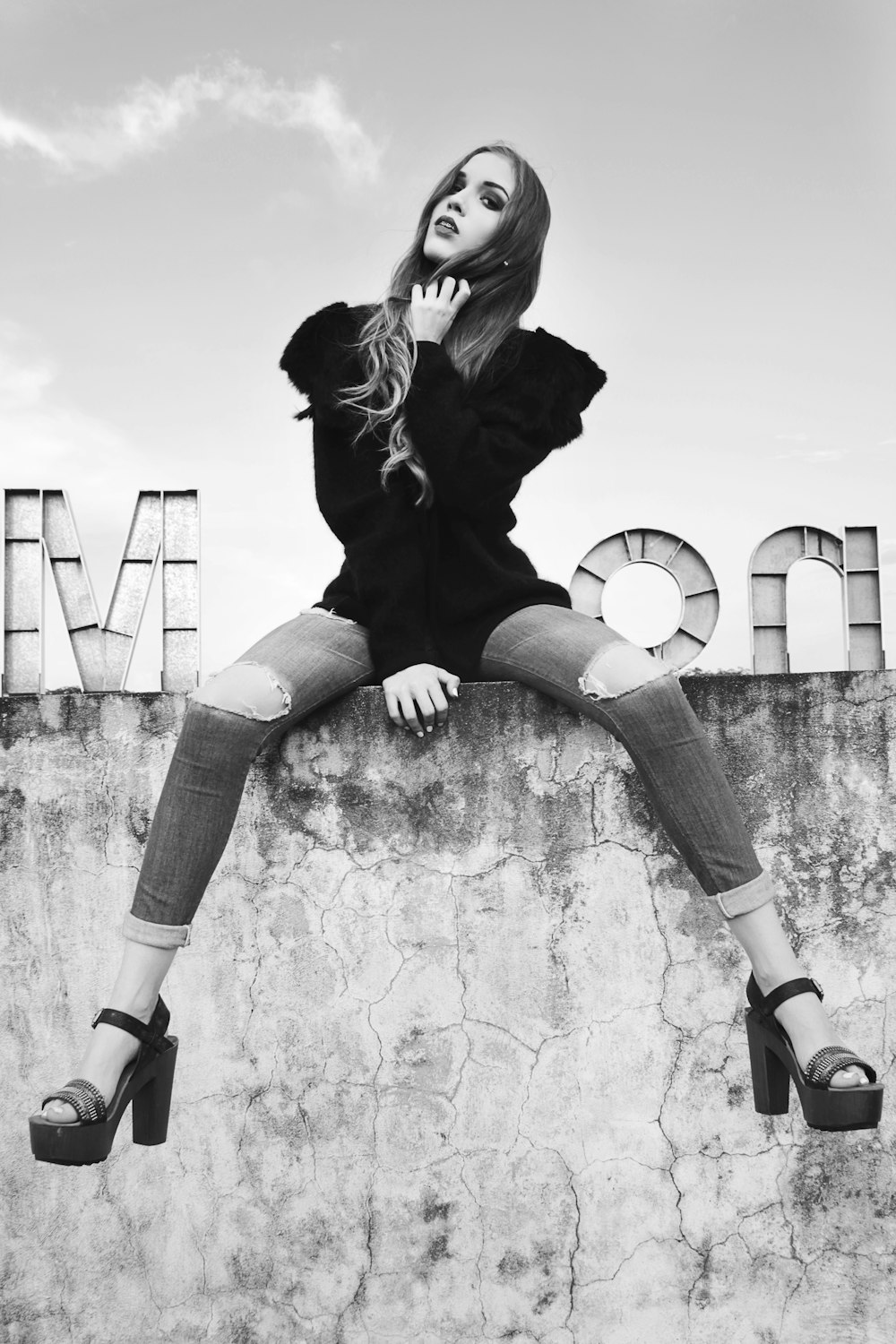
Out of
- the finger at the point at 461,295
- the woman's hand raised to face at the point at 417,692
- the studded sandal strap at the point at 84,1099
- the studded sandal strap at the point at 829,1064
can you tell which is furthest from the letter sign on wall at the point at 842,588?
the studded sandal strap at the point at 84,1099

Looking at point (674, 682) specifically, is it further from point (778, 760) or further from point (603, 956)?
point (603, 956)

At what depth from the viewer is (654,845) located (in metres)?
2.00

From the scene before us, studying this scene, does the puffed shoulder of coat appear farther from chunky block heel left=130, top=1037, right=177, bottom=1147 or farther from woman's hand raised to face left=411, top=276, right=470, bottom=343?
chunky block heel left=130, top=1037, right=177, bottom=1147

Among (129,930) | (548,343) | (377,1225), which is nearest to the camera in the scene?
(129,930)

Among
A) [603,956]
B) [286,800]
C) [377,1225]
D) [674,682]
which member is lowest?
[377,1225]

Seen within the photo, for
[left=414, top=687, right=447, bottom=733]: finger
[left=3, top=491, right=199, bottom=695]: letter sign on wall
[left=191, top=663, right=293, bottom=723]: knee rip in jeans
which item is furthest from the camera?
[left=3, top=491, right=199, bottom=695]: letter sign on wall

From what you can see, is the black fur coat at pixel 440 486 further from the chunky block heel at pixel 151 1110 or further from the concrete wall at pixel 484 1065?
the chunky block heel at pixel 151 1110

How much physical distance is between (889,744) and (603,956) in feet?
2.32

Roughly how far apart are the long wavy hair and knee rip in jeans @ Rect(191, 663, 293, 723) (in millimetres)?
437

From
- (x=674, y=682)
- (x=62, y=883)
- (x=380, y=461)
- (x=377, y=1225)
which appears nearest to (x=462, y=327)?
(x=380, y=461)

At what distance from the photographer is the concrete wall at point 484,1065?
1.96 m

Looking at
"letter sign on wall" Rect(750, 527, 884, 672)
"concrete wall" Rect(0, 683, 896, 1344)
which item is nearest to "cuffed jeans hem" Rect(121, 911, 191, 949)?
"concrete wall" Rect(0, 683, 896, 1344)

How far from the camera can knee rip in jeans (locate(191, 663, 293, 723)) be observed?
5.66ft

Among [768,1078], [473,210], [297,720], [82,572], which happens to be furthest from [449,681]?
[82,572]
